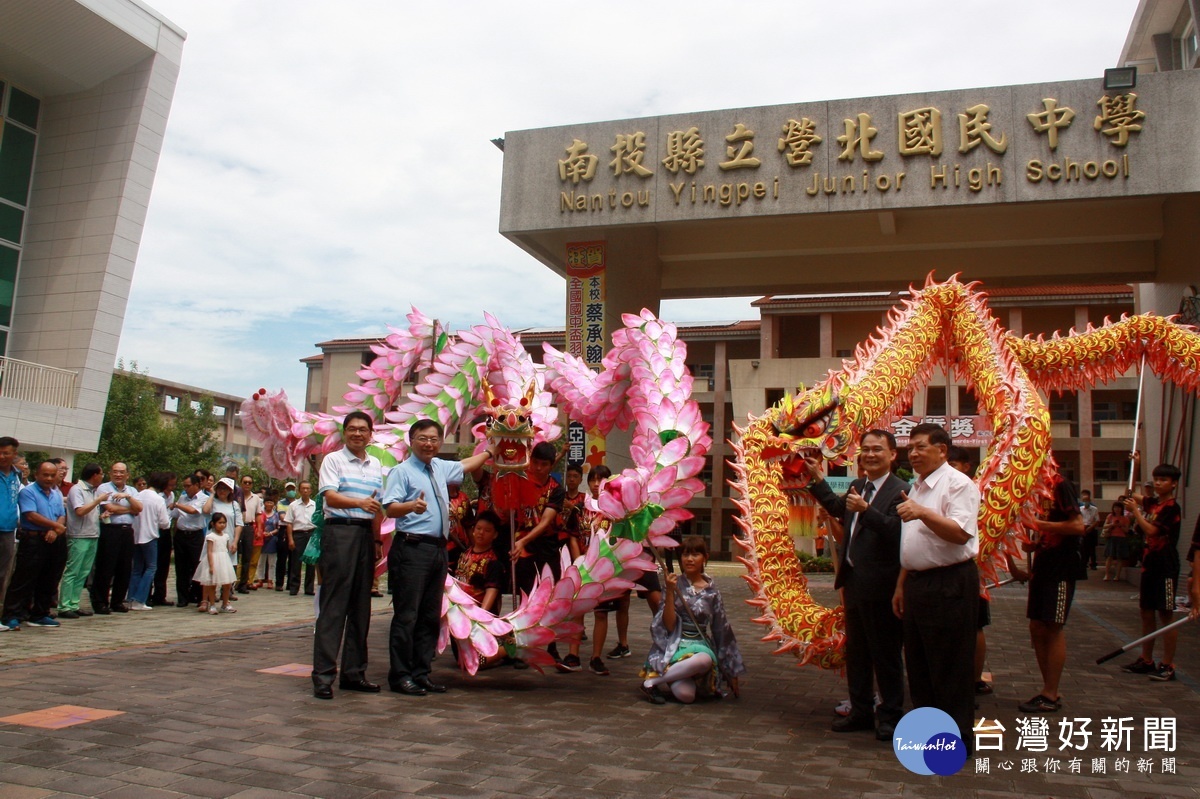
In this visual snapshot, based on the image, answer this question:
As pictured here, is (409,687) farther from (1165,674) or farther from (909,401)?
(1165,674)

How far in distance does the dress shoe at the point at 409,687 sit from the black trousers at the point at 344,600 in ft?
0.74

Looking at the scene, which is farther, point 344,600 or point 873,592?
point 344,600

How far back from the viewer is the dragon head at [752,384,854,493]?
4770 millimetres

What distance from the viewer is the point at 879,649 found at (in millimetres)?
4293

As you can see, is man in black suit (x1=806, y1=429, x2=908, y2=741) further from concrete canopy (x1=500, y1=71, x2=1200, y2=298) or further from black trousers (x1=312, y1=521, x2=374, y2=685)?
concrete canopy (x1=500, y1=71, x2=1200, y2=298)

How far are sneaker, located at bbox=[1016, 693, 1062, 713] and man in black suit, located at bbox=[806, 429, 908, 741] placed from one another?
3.68ft

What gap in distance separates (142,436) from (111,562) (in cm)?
2299

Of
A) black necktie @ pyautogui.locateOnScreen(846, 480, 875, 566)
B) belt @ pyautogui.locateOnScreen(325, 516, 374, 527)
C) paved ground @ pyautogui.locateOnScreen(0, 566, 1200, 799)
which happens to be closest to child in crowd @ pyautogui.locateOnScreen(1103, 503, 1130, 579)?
paved ground @ pyautogui.locateOnScreen(0, 566, 1200, 799)

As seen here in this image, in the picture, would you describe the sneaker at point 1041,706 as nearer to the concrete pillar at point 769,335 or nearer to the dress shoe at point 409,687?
the dress shoe at point 409,687

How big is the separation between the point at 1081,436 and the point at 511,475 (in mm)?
27991

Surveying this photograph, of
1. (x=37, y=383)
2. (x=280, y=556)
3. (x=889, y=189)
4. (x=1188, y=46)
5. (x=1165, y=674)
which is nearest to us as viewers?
(x=1165, y=674)

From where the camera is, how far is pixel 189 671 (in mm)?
5445

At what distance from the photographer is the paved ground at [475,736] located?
334 centimetres

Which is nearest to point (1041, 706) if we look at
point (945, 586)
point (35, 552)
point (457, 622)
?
point (945, 586)
